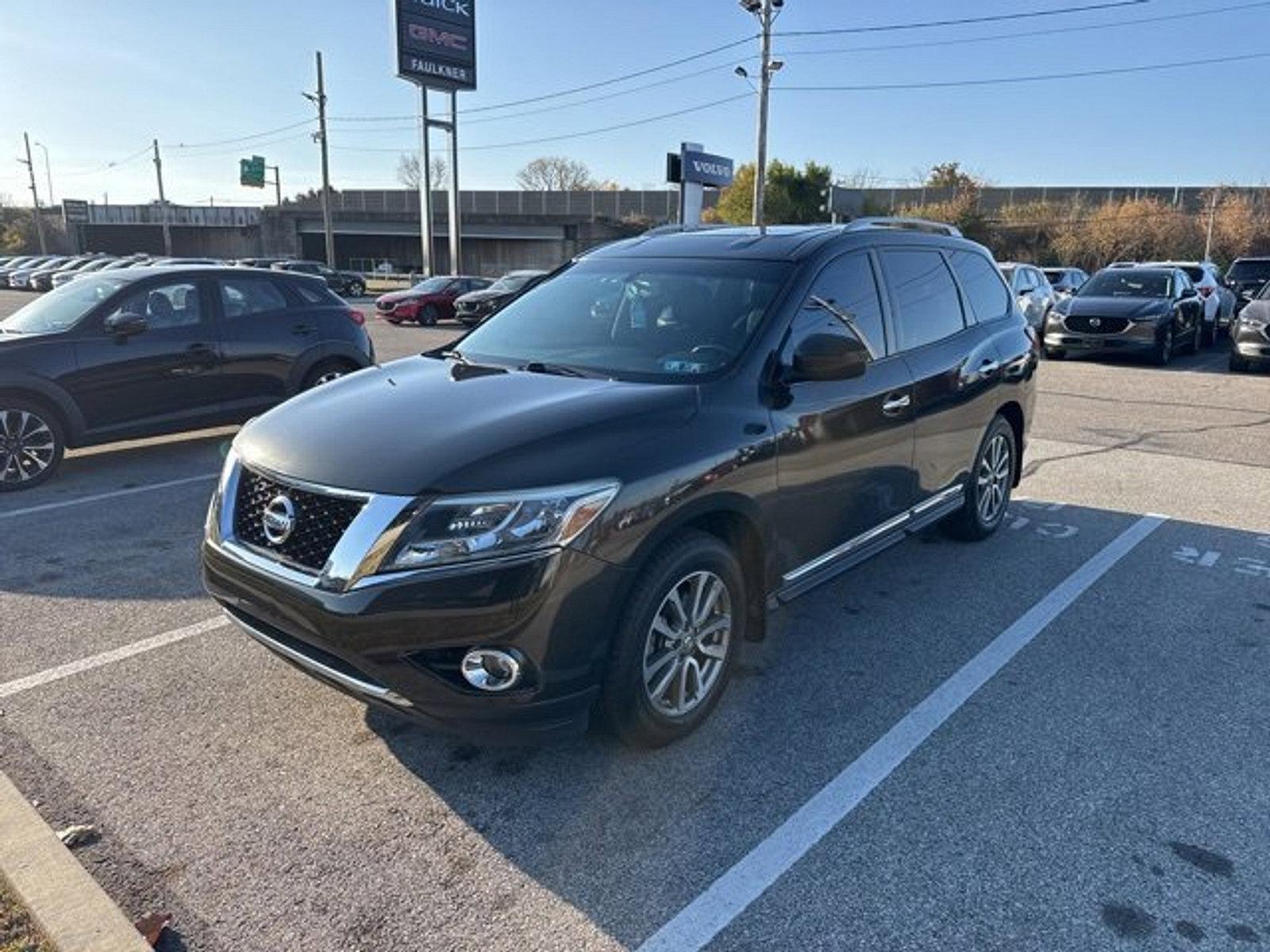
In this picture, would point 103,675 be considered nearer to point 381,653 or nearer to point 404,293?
point 381,653

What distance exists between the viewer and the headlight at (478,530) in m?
2.72

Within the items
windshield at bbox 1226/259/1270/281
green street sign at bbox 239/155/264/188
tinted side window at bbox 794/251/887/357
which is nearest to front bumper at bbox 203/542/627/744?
tinted side window at bbox 794/251/887/357

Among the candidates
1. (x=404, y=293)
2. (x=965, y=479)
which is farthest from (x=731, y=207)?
(x=965, y=479)

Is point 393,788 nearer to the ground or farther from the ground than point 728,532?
nearer to the ground

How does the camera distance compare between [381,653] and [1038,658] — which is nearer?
[381,653]

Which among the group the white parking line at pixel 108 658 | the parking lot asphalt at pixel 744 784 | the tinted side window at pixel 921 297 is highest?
the tinted side window at pixel 921 297

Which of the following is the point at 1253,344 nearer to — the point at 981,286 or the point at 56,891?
the point at 981,286

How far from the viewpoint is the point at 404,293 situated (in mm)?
27000

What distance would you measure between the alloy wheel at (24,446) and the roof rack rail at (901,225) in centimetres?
621

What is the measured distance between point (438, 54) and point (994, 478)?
43548mm

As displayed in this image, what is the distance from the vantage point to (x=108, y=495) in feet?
22.5

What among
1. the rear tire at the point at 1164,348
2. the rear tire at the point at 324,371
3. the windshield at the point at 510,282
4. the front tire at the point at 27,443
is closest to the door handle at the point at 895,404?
the rear tire at the point at 324,371

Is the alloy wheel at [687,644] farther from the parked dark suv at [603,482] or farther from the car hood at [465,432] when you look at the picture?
the car hood at [465,432]

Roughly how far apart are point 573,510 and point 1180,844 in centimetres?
214
